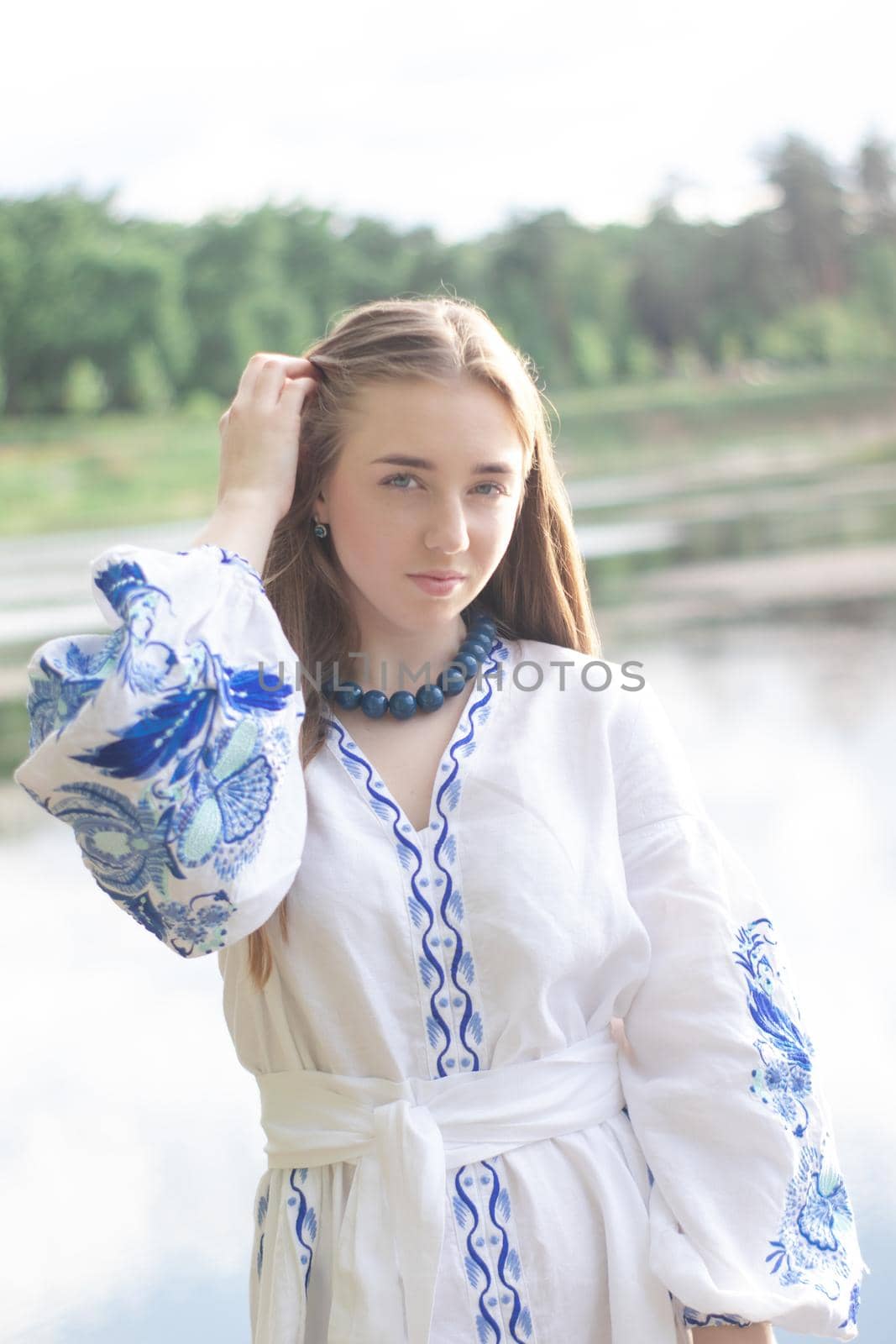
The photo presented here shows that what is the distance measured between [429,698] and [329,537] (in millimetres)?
135

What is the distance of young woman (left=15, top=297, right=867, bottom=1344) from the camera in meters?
0.81

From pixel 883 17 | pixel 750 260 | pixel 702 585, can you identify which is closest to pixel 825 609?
pixel 702 585

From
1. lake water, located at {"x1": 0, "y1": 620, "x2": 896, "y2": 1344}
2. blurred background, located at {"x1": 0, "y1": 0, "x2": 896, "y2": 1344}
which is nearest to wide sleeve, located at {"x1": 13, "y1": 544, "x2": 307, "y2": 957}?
lake water, located at {"x1": 0, "y1": 620, "x2": 896, "y2": 1344}

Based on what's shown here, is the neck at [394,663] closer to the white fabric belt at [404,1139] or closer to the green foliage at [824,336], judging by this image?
the white fabric belt at [404,1139]

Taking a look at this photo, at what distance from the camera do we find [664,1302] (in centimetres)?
86

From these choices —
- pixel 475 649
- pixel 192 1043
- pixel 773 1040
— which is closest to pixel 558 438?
pixel 192 1043

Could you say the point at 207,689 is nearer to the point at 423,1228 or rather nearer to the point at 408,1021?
the point at 408,1021

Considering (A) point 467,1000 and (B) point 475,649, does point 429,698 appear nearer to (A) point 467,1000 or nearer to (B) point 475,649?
(B) point 475,649

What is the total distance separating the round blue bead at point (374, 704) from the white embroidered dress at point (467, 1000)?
3cm

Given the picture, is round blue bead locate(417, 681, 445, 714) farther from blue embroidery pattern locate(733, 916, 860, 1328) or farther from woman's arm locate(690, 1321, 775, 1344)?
woman's arm locate(690, 1321, 775, 1344)

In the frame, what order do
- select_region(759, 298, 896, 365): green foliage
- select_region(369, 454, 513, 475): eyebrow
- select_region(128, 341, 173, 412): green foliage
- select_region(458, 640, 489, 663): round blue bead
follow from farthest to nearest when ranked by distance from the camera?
1. select_region(759, 298, 896, 365): green foliage
2. select_region(128, 341, 173, 412): green foliage
3. select_region(458, 640, 489, 663): round blue bead
4. select_region(369, 454, 513, 475): eyebrow

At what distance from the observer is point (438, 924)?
862 millimetres

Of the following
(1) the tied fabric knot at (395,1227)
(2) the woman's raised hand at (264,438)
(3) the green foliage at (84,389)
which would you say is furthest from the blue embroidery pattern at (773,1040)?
(3) the green foliage at (84,389)

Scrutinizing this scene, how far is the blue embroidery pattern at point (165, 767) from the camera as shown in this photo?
2.54 ft
